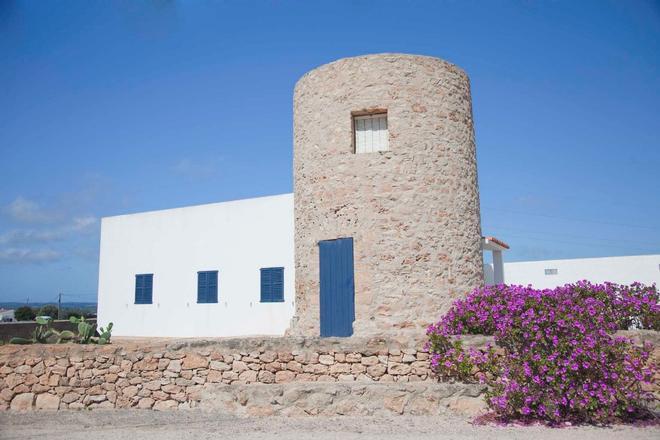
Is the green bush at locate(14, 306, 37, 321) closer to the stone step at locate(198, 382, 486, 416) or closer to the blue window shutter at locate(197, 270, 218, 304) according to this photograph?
the blue window shutter at locate(197, 270, 218, 304)

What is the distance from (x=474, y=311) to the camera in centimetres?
917

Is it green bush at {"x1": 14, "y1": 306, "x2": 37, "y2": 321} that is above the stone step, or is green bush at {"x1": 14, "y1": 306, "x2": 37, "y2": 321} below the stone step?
above

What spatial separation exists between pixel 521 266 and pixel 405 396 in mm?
17728

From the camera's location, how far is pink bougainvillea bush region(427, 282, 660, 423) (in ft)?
24.4

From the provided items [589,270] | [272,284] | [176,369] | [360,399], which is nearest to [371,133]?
[360,399]

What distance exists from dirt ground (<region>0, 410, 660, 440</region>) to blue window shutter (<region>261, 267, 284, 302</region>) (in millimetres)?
8338

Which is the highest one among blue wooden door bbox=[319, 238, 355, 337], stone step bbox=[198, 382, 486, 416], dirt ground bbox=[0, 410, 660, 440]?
blue wooden door bbox=[319, 238, 355, 337]

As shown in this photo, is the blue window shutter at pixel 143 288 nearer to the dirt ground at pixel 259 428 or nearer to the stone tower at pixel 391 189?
the stone tower at pixel 391 189

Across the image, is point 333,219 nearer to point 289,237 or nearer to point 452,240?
point 452,240

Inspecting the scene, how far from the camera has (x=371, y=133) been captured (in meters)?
11.0

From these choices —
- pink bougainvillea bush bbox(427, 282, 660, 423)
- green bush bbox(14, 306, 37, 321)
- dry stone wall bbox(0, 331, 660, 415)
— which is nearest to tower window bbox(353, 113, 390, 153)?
pink bougainvillea bush bbox(427, 282, 660, 423)

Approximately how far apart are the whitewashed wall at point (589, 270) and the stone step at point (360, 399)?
54.7 feet

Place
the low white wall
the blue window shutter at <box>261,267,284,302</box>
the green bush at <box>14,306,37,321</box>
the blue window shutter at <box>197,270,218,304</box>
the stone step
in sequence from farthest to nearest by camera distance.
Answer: the green bush at <box>14,306,37,321</box> < the blue window shutter at <box>197,270,218,304</box> < the low white wall < the blue window shutter at <box>261,267,284,302</box> < the stone step

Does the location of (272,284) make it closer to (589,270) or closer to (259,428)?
(259,428)
